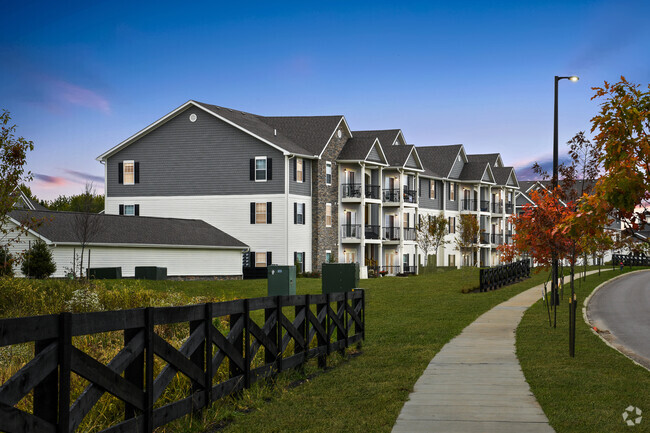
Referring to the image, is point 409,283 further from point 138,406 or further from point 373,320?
point 138,406

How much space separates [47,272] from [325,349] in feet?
97.4

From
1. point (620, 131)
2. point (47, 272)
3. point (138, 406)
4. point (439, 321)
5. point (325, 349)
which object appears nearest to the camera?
point (138, 406)

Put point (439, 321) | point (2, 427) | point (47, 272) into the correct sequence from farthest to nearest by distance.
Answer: point (47, 272) < point (439, 321) < point (2, 427)

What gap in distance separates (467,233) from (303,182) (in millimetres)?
24714

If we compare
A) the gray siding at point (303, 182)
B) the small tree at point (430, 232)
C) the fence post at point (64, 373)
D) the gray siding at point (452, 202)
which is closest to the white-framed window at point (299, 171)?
the gray siding at point (303, 182)

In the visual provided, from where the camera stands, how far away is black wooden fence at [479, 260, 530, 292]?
37.8 meters

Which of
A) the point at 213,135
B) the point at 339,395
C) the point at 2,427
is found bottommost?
the point at 339,395

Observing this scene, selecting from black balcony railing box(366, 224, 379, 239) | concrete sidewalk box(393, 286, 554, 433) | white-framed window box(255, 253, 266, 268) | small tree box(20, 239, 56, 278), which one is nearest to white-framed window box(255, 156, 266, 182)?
white-framed window box(255, 253, 266, 268)

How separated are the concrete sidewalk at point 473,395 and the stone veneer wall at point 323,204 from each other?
3702cm

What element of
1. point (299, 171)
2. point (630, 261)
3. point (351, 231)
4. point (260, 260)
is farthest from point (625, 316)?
point (630, 261)

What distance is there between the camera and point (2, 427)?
557cm

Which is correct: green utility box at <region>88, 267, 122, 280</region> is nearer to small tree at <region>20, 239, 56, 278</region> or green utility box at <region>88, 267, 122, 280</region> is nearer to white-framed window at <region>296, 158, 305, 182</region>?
small tree at <region>20, 239, 56, 278</region>

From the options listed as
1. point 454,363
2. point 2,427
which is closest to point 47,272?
point 454,363

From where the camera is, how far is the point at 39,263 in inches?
1550
